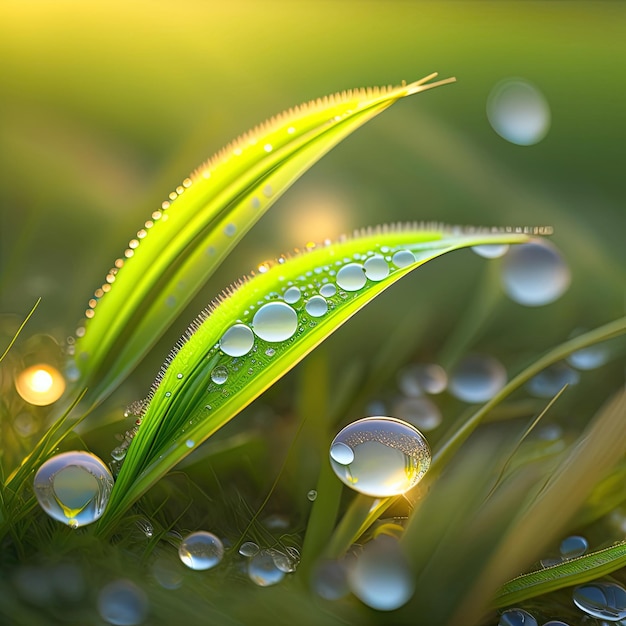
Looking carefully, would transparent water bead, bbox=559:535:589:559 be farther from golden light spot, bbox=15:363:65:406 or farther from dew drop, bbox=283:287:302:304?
golden light spot, bbox=15:363:65:406

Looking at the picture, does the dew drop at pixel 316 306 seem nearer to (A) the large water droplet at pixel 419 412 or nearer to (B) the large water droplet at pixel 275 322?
(B) the large water droplet at pixel 275 322

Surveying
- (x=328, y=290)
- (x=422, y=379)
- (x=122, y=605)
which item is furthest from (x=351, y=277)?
(x=122, y=605)

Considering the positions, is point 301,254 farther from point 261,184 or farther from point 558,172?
point 558,172

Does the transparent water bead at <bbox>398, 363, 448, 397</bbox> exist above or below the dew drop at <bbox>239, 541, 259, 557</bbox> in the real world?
above

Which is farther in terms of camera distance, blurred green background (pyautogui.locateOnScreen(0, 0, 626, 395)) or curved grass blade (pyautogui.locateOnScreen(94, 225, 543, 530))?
blurred green background (pyautogui.locateOnScreen(0, 0, 626, 395))

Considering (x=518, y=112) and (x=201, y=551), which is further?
(x=518, y=112)

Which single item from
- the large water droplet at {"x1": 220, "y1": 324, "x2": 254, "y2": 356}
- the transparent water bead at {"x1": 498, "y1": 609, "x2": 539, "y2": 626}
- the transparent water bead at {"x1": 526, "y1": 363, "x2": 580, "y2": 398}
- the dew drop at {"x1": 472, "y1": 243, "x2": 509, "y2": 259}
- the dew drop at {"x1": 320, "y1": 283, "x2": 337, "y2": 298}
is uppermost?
the dew drop at {"x1": 472, "y1": 243, "x2": 509, "y2": 259}

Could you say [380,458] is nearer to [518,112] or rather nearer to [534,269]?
[534,269]

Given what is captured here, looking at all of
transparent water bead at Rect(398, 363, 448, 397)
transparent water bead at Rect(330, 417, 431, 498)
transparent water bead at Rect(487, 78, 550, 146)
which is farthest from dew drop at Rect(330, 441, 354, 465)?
transparent water bead at Rect(487, 78, 550, 146)
